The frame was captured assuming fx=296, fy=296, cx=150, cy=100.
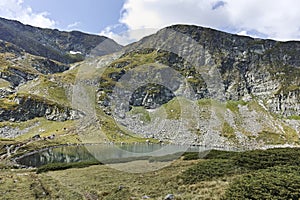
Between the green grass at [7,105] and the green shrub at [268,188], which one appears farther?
the green grass at [7,105]

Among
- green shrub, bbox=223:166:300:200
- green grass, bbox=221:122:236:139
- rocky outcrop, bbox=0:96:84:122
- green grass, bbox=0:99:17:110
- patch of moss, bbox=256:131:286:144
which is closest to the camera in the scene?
green shrub, bbox=223:166:300:200

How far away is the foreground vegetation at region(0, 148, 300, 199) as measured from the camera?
22516 mm

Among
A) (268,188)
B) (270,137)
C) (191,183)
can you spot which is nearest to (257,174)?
(268,188)

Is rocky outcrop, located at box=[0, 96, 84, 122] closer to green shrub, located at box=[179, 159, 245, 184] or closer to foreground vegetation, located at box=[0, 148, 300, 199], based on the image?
foreground vegetation, located at box=[0, 148, 300, 199]

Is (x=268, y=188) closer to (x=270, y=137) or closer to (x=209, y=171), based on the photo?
(x=209, y=171)

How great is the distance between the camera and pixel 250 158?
3550cm

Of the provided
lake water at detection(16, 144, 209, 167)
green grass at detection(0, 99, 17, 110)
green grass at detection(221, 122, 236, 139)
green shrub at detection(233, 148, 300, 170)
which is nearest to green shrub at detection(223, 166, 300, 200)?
green shrub at detection(233, 148, 300, 170)

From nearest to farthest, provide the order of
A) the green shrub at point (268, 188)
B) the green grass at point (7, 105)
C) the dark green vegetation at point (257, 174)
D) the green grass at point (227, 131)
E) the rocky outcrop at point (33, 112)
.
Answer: the green shrub at point (268, 188)
the dark green vegetation at point (257, 174)
the green grass at point (227, 131)
the rocky outcrop at point (33, 112)
the green grass at point (7, 105)

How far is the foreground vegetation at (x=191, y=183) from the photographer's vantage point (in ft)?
73.9

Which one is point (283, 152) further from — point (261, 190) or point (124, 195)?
point (124, 195)

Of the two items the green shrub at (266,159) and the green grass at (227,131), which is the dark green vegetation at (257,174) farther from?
the green grass at (227,131)

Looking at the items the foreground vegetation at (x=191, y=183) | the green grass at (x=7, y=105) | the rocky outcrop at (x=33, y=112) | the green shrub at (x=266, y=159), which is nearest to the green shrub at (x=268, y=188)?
the foreground vegetation at (x=191, y=183)

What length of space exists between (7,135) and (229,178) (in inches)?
6335

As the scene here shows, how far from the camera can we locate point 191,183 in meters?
29.8
